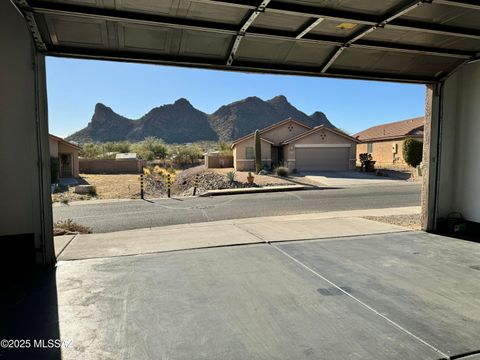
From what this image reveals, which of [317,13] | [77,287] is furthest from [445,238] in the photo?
[77,287]

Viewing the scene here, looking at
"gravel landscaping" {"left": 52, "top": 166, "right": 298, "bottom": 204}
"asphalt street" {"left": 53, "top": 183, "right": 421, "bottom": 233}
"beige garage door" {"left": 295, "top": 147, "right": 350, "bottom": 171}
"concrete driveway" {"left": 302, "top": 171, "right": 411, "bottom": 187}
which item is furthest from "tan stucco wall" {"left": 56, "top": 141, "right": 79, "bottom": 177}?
"concrete driveway" {"left": 302, "top": 171, "right": 411, "bottom": 187}

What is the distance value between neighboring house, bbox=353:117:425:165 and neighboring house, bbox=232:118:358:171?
6061 mm

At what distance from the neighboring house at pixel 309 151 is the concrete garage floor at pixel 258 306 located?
84.6ft

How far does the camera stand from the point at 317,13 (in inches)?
A: 175

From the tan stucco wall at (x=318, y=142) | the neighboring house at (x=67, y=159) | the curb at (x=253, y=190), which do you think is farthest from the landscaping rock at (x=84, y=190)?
the tan stucco wall at (x=318, y=142)

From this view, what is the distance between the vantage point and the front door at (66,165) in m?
32.6

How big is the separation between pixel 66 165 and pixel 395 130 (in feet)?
118

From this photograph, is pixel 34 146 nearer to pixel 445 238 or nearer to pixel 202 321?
pixel 202 321

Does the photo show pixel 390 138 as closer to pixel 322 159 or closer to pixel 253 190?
pixel 322 159

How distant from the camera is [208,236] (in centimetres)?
738

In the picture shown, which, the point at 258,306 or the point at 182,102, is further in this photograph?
the point at 182,102

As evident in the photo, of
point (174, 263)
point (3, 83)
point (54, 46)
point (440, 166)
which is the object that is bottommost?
point (174, 263)

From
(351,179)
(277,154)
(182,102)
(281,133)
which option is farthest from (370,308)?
(182,102)

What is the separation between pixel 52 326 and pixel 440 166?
26.1ft
